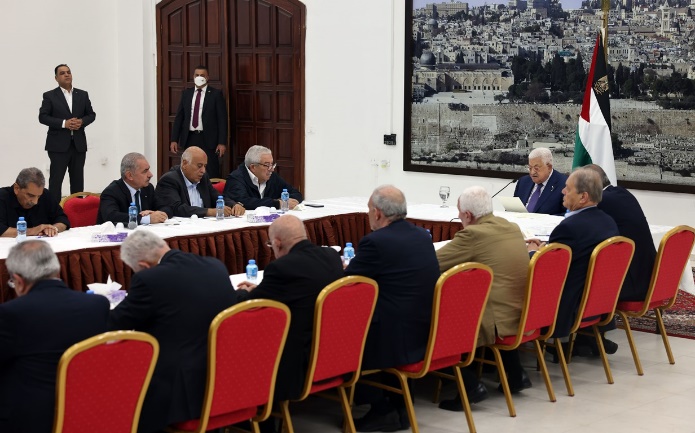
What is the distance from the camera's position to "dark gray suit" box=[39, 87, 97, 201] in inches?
448

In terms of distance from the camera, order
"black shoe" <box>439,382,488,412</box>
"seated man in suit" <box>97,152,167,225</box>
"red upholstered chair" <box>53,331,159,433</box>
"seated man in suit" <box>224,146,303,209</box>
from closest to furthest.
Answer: "red upholstered chair" <box>53,331,159,433</box>, "black shoe" <box>439,382,488,412</box>, "seated man in suit" <box>97,152,167,225</box>, "seated man in suit" <box>224,146,303,209</box>

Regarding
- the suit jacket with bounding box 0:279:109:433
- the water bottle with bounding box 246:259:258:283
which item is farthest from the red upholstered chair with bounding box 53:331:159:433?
the water bottle with bounding box 246:259:258:283

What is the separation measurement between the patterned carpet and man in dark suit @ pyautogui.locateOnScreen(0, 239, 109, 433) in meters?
4.64

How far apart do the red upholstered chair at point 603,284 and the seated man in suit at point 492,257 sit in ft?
1.57

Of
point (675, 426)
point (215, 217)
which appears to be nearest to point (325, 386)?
point (675, 426)

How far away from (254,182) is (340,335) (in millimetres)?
3700

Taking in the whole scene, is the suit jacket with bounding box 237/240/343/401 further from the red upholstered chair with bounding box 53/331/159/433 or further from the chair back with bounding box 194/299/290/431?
the red upholstered chair with bounding box 53/331/159/433

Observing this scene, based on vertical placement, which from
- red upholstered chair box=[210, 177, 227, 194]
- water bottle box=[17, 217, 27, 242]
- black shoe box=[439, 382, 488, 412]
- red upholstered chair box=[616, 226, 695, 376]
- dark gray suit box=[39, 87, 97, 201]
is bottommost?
black shoe box=[439, 382, 488, 412]

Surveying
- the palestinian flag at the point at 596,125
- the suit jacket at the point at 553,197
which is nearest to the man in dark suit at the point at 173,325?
the suit jacket at the point at 553,197

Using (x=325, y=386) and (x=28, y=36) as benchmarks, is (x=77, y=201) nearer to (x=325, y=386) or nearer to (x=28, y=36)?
(x=325, y=386)

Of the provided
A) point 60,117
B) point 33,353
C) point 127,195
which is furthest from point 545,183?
point 60,117

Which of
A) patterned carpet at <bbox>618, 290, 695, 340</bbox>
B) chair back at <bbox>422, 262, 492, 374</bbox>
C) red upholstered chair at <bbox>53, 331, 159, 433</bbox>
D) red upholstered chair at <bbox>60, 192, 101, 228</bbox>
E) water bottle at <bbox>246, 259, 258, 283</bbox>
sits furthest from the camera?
red upholstered chair at <bbox>60, 192, 101, 228</bbox>

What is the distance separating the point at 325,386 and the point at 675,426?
1833 millimetres

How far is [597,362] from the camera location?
654 cm
